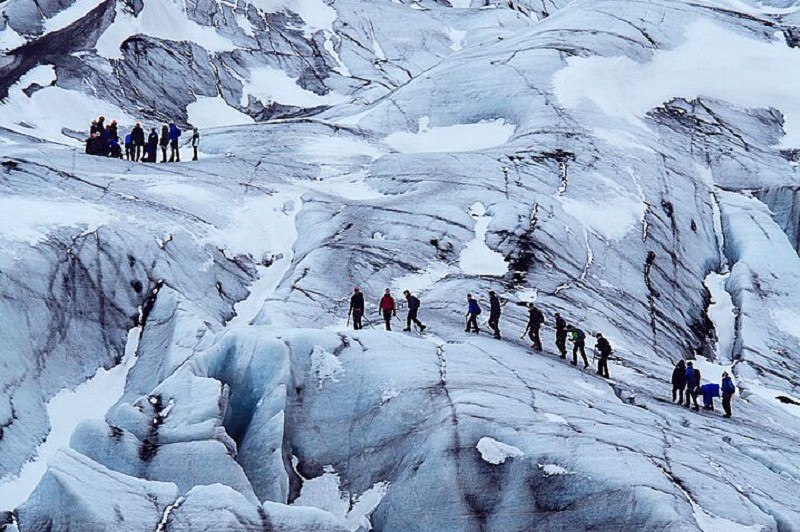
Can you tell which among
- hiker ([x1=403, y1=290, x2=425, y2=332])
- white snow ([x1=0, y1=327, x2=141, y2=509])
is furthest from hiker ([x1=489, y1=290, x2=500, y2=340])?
white snow ([x1=0, y1=327, x2=141, y2=509])

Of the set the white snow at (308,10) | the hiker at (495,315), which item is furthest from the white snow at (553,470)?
the white snow at (308,10)

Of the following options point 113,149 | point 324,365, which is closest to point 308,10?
point 113,149

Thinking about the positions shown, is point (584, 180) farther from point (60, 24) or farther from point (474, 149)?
point (60, 24)

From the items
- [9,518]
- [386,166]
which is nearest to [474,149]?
[386,166]

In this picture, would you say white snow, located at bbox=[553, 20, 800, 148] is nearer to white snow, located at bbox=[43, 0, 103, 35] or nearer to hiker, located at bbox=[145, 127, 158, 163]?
hiker, located at bbox=[145, 127, 158, 163]

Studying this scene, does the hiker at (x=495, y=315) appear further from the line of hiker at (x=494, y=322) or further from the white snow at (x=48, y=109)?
the white snow at (x=48, y=109)
